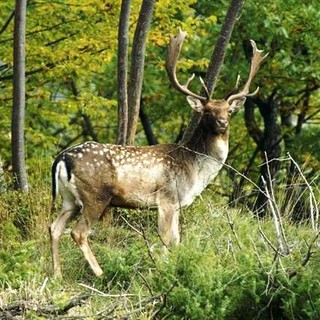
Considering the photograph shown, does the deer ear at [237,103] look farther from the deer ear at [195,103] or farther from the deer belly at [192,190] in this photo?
the deer belly at [192,190]

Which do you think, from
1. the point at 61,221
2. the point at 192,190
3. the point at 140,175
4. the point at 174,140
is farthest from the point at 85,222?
the point at 174,140

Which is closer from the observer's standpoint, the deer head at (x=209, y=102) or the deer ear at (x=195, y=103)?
the deer head at (x=209, y=102)

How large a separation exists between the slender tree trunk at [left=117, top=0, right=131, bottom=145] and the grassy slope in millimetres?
2354

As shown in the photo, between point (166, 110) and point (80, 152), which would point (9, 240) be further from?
point (166, 110)

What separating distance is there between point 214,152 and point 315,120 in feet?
43.0

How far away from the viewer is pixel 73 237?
10.6 meters

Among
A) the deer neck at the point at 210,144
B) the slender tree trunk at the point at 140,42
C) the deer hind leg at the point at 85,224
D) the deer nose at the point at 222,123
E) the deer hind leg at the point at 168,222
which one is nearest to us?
the deer hind leg at the point at 85,224

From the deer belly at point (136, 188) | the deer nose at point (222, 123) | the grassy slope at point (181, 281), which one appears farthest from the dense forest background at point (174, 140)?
the deer nose at point (222, 123)

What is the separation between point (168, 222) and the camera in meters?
10.9

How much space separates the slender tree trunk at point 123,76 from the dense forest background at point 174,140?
1.04 meters

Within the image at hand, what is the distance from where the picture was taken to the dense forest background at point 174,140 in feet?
29.0

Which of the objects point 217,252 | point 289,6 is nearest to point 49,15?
point 289,6

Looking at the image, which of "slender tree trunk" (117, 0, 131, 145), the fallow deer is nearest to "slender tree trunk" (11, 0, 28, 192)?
"slender tree trunk" (117, 0, 131, 145)

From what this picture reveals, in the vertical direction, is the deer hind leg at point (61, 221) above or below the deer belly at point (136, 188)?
below
